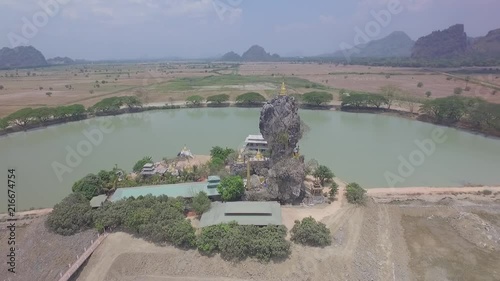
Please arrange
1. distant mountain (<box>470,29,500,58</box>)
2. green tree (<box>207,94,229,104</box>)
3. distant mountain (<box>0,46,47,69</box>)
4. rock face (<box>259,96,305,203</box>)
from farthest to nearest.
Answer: distant mountain (<box>0,46,47,69</box>) < distant mountain (<box>470,29,500,58</box>) < green tree (<box>207,94,229,104</box>) < rock face (<box>259,96,305,203</box>)

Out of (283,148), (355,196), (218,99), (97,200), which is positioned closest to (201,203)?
(283,148)

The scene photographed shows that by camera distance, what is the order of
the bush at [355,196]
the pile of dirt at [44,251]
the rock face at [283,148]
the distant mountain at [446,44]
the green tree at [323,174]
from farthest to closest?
the distant mountain at [446,44] < the green tree at [323,174] < the bush at [355,196] < the rock face at [283,148] < the pile of dirt at [44,251]

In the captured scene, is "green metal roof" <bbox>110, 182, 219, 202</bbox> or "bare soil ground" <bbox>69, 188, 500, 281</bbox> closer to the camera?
"bare soil ground" <bbox>69, 188, 500, 281</bbox>

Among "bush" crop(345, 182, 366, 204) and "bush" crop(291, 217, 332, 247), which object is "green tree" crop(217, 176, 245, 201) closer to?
"bush" crop(291, 217, 332, 247)

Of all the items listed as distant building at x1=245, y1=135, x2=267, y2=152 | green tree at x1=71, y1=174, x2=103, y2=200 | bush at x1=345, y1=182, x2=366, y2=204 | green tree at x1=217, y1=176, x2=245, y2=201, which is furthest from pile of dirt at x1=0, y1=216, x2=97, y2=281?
bush at x1=345, y1=182, x2=366, y2=204

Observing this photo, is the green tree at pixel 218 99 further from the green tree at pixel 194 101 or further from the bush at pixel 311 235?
the bush at pixel 311 235

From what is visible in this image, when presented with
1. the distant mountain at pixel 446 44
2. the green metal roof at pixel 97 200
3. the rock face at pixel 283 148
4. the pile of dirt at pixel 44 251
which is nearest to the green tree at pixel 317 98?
the rock face at pixel 283 148

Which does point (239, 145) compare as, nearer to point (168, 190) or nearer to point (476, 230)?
point (168, 190)
